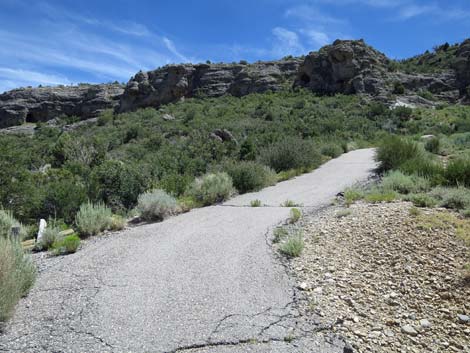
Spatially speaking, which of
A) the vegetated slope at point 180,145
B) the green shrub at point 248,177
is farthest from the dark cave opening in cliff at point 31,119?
the green shrub at point 248,177

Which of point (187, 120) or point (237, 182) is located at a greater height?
point (187, 120)

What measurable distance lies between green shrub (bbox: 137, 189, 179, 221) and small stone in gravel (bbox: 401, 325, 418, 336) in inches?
227

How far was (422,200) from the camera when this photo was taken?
25.3ft

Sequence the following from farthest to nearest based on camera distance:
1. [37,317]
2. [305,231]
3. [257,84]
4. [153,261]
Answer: [257,84] → [305,231] → [153,261] → [37,317]

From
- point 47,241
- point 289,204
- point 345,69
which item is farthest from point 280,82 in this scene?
point 47,241

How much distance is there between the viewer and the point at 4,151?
12.7 m

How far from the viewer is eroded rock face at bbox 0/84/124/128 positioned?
203 feet

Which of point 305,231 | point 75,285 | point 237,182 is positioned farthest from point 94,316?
point 237,182

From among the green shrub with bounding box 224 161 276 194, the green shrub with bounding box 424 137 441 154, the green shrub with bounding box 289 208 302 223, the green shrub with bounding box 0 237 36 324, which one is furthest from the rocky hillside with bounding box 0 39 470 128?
the green shrub with bounding box 0 237 36 324

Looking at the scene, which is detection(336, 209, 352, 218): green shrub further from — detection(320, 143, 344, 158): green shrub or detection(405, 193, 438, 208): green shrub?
detection(320, 143, 344, 158): green shrub

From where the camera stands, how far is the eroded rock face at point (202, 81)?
5162cm

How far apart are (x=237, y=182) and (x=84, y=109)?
58524 millimetres

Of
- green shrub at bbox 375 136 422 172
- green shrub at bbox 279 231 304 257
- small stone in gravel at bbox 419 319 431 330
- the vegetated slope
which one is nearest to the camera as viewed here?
small stone in gravel at bbox 419 319 431 330

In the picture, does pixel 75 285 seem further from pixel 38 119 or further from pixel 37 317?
pixel 38 119
